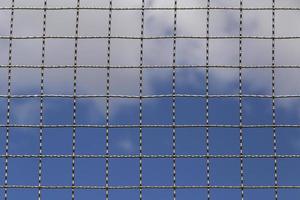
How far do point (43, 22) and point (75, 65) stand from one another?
1.06 ft

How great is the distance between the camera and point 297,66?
4121 mm

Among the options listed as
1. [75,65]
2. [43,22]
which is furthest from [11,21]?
[75,65]

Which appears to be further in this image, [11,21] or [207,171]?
[11,21]

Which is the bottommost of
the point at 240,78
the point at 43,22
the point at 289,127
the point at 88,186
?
the point at 88,186

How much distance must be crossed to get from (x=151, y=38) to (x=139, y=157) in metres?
0.65

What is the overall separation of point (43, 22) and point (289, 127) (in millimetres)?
1470

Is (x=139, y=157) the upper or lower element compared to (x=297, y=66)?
lower

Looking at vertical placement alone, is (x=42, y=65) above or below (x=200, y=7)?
below

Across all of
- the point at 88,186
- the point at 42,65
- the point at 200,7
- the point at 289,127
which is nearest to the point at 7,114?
the point at 42,65

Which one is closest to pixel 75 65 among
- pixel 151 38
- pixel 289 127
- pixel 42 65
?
pixel 42 65

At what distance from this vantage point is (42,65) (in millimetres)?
4137

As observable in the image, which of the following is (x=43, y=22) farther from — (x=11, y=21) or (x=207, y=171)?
(x=207, y=171)

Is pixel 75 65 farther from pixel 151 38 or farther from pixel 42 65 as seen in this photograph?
pixel 151 38

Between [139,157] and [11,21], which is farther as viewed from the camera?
[11,21]
